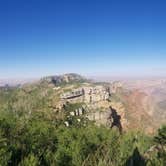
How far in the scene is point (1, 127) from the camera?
54250mm

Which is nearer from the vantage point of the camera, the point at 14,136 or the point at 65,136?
the point at 14,136

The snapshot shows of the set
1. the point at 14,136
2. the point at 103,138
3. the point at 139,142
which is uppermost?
the point at 14,136

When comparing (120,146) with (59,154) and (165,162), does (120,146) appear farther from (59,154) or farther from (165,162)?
(59,154)

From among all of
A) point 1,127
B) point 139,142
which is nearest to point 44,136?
point 1,127

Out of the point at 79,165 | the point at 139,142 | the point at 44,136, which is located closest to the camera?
the point at 79,165

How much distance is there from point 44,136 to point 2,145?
55.2 ft

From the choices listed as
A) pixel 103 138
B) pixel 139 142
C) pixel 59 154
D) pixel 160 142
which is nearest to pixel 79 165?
pixel 59 154

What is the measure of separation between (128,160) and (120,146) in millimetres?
7738

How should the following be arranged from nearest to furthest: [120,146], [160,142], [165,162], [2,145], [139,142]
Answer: [2,145]
[165,162]
[120,146]
[160,142]
[139,142]

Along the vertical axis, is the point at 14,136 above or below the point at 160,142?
above

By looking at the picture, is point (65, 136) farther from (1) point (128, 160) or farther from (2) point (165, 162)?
(2) point (165, 162)

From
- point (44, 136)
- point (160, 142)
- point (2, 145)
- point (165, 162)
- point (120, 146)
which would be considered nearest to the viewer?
point (2, 145)

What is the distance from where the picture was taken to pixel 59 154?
164ft

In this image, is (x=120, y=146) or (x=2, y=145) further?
(x=120, y=146)
